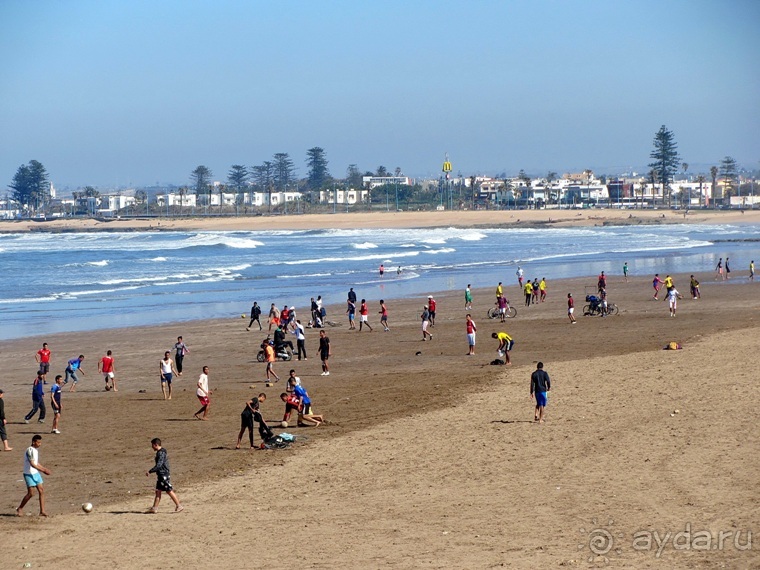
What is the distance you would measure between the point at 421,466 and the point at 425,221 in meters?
→ 122

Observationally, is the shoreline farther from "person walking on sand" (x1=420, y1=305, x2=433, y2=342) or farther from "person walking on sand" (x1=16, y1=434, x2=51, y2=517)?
"person walking on sand" (x1=16, y1=434, x2=51, y2=517)

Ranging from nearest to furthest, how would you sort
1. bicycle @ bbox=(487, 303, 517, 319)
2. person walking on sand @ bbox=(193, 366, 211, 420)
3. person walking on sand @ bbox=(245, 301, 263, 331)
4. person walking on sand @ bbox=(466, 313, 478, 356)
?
person walking on sand @ bbox=(193, 366, 211, 420)
person walking on sand @ bbox=(466, 313, 478, 356)
person walking on sand @ bbox=(245, 301, 263, 331)
bicycle @ bbox=(487, 303, 517, 319)

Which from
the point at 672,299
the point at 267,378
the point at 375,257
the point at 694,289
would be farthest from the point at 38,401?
the point at 375,257

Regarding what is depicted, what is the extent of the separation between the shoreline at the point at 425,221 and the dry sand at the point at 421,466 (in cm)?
10162

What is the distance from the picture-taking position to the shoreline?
123875mm

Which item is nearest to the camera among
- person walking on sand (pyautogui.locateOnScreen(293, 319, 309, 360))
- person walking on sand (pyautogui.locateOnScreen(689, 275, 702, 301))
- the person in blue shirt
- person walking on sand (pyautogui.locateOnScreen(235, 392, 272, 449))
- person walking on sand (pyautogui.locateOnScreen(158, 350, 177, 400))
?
person walking on sand (pyautogui.locateOnScreen(235, 392, 272, 449))

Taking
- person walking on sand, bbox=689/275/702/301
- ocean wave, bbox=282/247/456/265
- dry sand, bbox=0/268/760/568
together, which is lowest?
ocean wave, bbox=282/247/456/265

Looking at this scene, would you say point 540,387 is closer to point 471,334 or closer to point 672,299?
point 471,334

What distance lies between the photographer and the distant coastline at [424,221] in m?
124

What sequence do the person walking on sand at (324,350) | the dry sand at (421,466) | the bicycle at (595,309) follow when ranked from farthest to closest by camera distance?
the bicycle at (595,309), the person walking on sand at (324,350), the dry sand at (421,466)

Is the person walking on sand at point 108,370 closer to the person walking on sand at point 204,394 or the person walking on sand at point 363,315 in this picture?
the person walking on sand at point 204,394

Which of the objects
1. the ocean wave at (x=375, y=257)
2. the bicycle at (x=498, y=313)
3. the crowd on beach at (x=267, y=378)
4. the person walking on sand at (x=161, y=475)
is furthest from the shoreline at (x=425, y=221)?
the person walking on sand at (x=161, y=475)

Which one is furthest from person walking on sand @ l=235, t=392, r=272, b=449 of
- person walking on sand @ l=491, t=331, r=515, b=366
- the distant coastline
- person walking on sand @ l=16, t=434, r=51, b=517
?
the distant coastline

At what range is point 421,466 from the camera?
43.6ft
